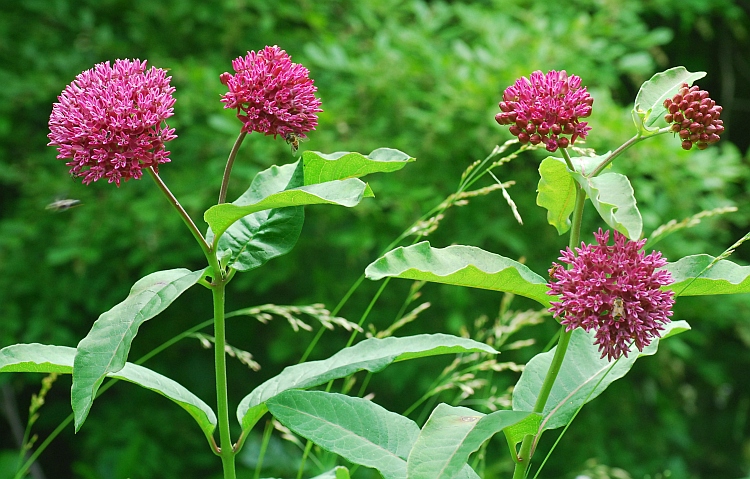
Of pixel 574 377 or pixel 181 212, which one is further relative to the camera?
pixel 574 377

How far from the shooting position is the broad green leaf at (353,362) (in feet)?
3.39

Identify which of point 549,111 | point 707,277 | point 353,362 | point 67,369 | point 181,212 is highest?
point 549,111

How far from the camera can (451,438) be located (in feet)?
2.90

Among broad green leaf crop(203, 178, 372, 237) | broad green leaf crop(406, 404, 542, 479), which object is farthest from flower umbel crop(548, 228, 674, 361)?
broad green leaf crop(203, 178, 372, 237)

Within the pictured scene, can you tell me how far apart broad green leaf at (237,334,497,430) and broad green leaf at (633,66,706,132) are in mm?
335

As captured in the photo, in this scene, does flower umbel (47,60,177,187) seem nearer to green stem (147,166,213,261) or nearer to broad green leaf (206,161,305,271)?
green stem (147,166,213,261)

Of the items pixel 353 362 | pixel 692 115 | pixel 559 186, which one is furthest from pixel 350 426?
pixel 692 115

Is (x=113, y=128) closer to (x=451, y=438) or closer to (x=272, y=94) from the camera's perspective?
(x=272, y=94)

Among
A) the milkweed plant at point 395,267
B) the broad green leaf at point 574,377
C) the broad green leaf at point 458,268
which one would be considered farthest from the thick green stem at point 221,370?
the broad green leaf at point 574,377

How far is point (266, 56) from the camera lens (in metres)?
1.06

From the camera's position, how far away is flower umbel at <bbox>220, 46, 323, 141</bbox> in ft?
3.42

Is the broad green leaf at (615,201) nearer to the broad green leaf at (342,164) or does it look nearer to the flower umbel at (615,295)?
the flower umbel at (615,295)

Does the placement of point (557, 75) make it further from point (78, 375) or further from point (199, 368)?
point (199, 368)

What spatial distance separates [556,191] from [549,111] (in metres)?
0.13
